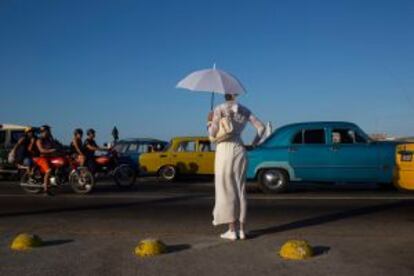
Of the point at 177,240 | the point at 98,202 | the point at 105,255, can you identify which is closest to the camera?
the point at 105,255

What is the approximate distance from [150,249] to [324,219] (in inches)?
150

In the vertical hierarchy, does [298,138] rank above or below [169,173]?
above

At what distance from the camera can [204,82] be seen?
7.84 metres

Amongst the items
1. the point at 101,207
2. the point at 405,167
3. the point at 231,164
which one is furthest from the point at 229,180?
the point at 405,167

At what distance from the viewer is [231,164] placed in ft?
24.5

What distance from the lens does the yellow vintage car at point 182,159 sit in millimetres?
19344

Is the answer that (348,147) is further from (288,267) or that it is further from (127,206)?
(288,267)

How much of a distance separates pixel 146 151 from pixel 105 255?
1481 centimetres

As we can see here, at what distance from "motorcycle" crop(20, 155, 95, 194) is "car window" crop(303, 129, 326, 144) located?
500 centimetres

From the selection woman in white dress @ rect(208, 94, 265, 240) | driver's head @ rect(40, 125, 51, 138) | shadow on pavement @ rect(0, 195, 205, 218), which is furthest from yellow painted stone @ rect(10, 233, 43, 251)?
driver's head @ rect(40, 125, 51, 138)

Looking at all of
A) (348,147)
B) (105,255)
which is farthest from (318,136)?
(105,255)

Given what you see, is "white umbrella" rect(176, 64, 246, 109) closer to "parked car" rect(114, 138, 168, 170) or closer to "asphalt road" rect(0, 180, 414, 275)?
"asphalt road" rect(0, 180, 414, 275)

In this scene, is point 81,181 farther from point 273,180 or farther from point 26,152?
point 273,180

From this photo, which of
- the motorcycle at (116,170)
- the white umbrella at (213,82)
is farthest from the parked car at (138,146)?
the white umbrella at (213,82)
